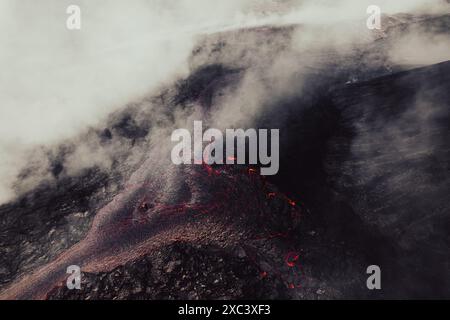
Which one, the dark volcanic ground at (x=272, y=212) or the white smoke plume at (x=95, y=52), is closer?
the dark volcanic ground at (x=272, y=212)

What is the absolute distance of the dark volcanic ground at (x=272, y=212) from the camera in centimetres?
746

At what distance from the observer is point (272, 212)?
873cm

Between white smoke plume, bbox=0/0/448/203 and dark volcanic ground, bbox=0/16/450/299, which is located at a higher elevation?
white smoke plume, bbox=0/0/448/203

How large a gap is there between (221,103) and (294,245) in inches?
248

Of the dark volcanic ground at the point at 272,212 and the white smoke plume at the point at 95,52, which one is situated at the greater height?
the white smoke plume at the point at 95,52

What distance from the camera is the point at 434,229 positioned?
7996 mm

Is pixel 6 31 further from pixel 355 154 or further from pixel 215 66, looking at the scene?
pixel 355 154

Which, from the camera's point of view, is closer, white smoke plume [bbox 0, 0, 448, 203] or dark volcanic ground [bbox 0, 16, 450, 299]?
dark volcanic ground [bbox 0, 16, 450, 299]

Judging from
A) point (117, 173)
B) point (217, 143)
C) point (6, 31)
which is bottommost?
point (117, 173)

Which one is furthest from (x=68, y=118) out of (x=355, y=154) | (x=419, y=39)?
(x=419, y=39)

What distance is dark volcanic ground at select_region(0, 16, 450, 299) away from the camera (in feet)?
24.5
